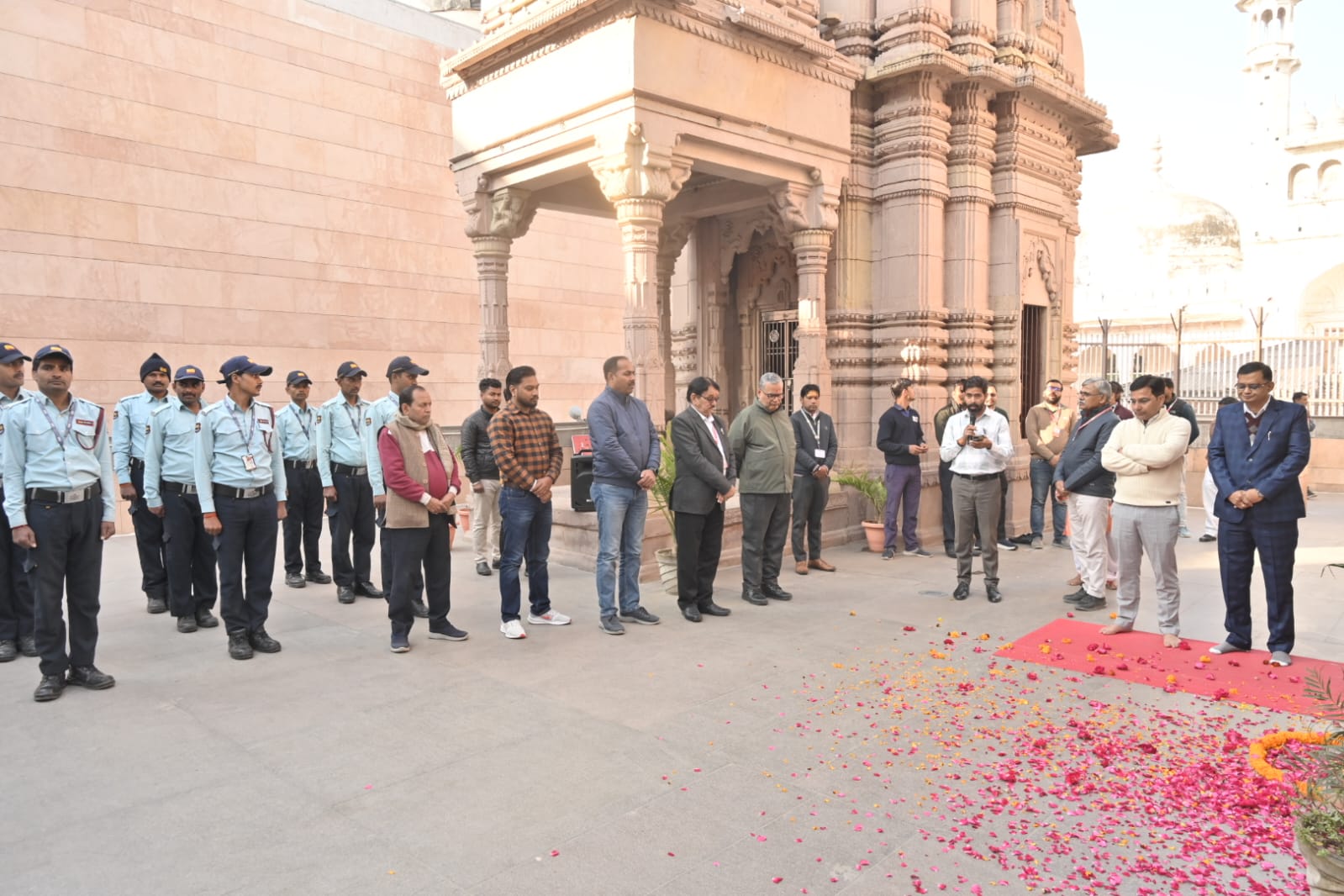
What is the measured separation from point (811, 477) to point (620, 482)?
8.07 ft

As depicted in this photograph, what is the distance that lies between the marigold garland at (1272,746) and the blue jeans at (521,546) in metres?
3.96

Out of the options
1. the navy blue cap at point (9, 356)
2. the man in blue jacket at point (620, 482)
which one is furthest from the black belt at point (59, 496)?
the man in blue jacket at point (620, 482)

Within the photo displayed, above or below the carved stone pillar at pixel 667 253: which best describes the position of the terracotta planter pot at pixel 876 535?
below

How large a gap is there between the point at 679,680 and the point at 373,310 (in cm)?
945

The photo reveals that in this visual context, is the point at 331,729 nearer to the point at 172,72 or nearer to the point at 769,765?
the point at 769,765

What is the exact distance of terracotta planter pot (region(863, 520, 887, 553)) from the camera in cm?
872

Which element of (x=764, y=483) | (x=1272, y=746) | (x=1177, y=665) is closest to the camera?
(x=1272, y=746)

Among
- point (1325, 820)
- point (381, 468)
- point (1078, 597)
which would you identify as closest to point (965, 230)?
point (1078, 597)

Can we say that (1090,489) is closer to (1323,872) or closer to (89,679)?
(1323,872)

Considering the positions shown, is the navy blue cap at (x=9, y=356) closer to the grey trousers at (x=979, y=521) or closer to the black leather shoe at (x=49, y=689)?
the black leather shoe at (x=49, y=689)

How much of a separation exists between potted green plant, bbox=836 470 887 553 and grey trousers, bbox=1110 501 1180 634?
10.0ft

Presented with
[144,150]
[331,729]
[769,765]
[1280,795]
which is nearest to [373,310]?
[144,150]

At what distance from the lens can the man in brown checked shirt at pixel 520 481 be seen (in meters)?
5.75

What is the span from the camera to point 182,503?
20.2ft
